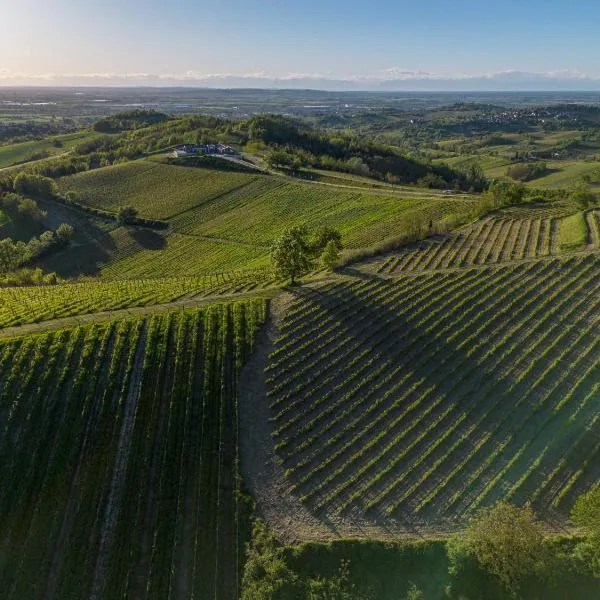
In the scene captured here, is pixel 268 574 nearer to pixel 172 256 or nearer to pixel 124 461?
pixel 124 461

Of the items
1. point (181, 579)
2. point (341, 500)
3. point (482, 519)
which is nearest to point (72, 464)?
point (181, 579)

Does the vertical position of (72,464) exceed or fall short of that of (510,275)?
it falls short

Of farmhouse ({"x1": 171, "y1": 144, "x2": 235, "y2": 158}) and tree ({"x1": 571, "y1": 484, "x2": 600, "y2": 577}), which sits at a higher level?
farmhouse ({"x1": 171, "y1": 144, "x2": 235, "y2": 158})

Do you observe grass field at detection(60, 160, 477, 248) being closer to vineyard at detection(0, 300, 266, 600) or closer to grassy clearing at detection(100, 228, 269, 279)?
grassy clearing at detection(100, 228, 269, 279)

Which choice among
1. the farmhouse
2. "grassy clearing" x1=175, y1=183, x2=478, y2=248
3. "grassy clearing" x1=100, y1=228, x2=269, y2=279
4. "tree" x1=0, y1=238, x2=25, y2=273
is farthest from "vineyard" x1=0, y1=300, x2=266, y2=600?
the farmhouse

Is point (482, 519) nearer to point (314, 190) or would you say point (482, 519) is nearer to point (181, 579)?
point (181, 579)

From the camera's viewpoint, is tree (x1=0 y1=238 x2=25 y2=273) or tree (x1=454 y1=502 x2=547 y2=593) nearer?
tree (x1=454 y1=502 x2=547 y2=593)

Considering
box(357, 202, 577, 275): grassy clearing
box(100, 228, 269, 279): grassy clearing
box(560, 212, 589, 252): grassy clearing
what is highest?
box(560, 212, 589, 252): grassy clearing
